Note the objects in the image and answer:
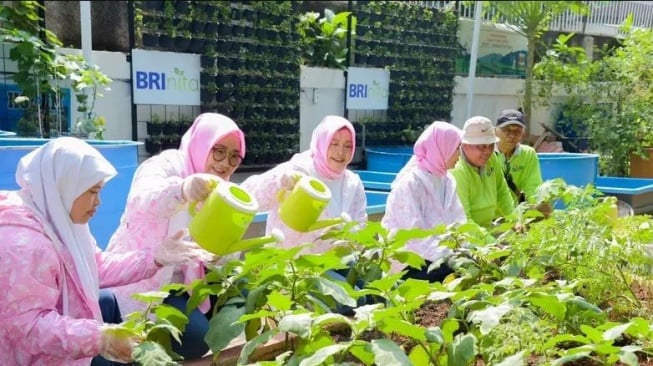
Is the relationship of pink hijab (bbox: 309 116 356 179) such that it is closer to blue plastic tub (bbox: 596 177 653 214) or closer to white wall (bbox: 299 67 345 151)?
blue plastic tub (bbox: 596 177 653 214)

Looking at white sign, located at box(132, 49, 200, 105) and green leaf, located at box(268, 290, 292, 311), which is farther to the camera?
white sign, located at box(132, 49, 200, 105)

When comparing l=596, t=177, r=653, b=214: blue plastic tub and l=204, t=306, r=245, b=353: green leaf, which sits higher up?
l=204, t=306, r=245, b=353: green leaf

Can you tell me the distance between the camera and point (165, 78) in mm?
5723

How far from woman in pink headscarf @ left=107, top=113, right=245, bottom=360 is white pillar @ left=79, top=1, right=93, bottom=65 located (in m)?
2.67

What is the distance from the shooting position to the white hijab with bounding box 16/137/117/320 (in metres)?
1.61

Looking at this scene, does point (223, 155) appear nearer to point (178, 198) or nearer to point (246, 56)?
point (178, 198)

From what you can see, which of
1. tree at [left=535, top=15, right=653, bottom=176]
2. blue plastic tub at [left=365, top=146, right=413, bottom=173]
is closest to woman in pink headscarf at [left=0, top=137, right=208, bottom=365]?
blue plastic tub at [left=365, top=146, right=413, bottom=173]

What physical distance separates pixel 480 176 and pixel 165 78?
129 inches

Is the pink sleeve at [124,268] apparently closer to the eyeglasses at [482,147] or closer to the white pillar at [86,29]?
the eyeglasses at [482,147]

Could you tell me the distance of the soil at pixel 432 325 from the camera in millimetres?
1611

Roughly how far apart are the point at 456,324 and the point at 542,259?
609mm

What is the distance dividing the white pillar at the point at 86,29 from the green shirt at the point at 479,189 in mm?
2722

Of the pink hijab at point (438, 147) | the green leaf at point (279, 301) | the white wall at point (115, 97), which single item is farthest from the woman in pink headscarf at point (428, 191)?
the white wall at point (115, 97)

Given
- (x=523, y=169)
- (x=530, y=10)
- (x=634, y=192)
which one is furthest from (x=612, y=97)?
(x=530, y=10)
